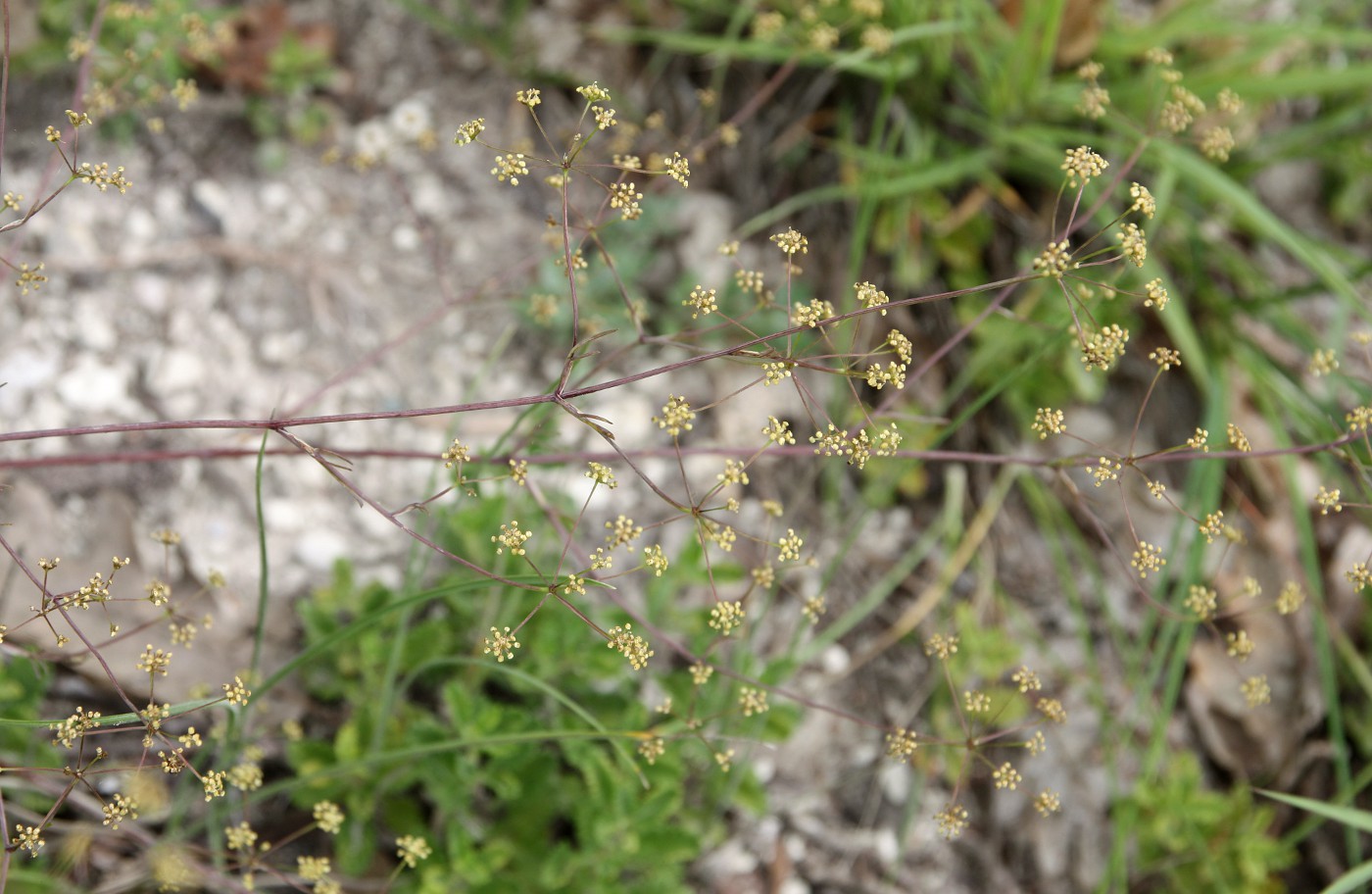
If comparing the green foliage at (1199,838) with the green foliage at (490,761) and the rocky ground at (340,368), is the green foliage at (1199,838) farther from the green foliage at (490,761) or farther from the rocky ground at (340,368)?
the green foliage at (490,761)

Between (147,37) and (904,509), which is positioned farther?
(904,509)

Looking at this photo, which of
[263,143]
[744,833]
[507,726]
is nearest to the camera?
[507,726]

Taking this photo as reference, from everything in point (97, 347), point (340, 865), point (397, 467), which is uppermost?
point (97, 347)

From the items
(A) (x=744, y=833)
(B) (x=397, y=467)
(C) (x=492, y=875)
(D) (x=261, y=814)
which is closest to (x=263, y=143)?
(B) (x=397, y=467)

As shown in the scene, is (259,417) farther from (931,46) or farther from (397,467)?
(931,46)

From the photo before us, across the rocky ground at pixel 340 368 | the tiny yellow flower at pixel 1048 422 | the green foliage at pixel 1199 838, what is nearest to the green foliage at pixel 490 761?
Result: the rocky ground at pixel 340 368

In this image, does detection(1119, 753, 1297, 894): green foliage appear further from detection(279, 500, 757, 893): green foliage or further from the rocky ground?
detection(279, 500, 757, 893): green foliage

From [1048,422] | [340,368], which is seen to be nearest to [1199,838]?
[1048,422]

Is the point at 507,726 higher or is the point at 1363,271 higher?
the point at 1363,271

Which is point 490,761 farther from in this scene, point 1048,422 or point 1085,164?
point 1085,164
